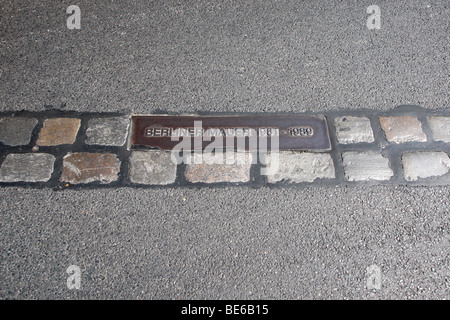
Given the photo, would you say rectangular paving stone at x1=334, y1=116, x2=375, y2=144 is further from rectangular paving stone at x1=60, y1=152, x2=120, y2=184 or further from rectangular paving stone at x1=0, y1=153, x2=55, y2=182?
rectangular paving stone at x1=0, y1=153, x2=55, y2=182

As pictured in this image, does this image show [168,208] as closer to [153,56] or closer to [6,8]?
[153,56]

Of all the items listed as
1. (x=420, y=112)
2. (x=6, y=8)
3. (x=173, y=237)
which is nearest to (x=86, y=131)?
(x=173, y=237)

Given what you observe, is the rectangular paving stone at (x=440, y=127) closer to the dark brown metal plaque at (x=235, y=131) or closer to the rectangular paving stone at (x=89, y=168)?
the dark brown metal plaque at (x=235, y=131)

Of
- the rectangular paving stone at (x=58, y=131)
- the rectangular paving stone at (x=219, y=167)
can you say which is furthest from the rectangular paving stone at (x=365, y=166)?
the rectangular paving stone at (x=58, y=131)

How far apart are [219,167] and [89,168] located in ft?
2.49

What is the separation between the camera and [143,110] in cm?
226

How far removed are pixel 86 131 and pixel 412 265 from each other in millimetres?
1987

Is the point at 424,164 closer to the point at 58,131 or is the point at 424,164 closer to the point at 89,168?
the point at 89,168

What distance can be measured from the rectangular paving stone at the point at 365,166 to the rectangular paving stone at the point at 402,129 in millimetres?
193

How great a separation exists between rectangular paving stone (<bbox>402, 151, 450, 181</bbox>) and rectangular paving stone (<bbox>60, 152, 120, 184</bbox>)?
5.63 ft

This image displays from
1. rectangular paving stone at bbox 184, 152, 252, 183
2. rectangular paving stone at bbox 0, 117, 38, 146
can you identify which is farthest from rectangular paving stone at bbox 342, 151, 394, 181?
rectangular paving stone at bbox 0, 117, 38, 146

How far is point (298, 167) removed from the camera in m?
2.04

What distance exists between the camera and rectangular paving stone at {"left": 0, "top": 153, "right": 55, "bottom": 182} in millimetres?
1979

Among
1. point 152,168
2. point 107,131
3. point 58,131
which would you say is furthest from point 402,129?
point 58,131
